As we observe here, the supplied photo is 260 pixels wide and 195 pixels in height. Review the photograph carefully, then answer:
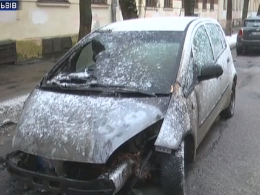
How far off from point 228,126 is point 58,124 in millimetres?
3502

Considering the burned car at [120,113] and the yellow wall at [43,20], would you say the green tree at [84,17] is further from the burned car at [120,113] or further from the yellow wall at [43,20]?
the burned car at [120,113]

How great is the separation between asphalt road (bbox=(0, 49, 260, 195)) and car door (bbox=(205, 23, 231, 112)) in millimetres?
508

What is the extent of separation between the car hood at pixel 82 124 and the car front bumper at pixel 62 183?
17 cm

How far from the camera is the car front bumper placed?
9.80 feet

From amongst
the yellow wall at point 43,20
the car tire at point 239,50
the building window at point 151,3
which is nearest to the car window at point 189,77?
the yellow wall at point 43,20

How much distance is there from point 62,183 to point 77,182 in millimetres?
138

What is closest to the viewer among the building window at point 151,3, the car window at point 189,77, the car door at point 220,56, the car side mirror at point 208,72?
the car window at point 189,77

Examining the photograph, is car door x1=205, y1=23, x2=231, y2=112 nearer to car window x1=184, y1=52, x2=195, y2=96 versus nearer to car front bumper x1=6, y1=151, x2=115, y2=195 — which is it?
car window x1=184, y1=52, x2=195, y2=96

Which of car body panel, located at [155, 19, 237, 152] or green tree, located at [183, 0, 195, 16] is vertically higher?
green tree, located at [183, 0, 195, 16]

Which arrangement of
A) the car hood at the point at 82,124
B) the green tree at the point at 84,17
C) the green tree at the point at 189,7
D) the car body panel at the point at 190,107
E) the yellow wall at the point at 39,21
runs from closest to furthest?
the car hood at the point at 82,124, the car body panel at the point at 190,107, the green tree at the point at 84,17, the yellow wall at the point at 39,21, the green tree at the point at 189,7

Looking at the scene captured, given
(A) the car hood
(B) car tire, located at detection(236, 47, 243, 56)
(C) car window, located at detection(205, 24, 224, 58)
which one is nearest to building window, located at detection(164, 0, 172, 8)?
(B) car tire, located at detection(236, 47, 243, 56)

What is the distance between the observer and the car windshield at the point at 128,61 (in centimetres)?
395

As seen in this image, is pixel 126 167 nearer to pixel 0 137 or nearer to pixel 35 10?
pixel 0 137

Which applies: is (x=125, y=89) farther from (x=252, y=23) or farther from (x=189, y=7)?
(x=252, y=23)
